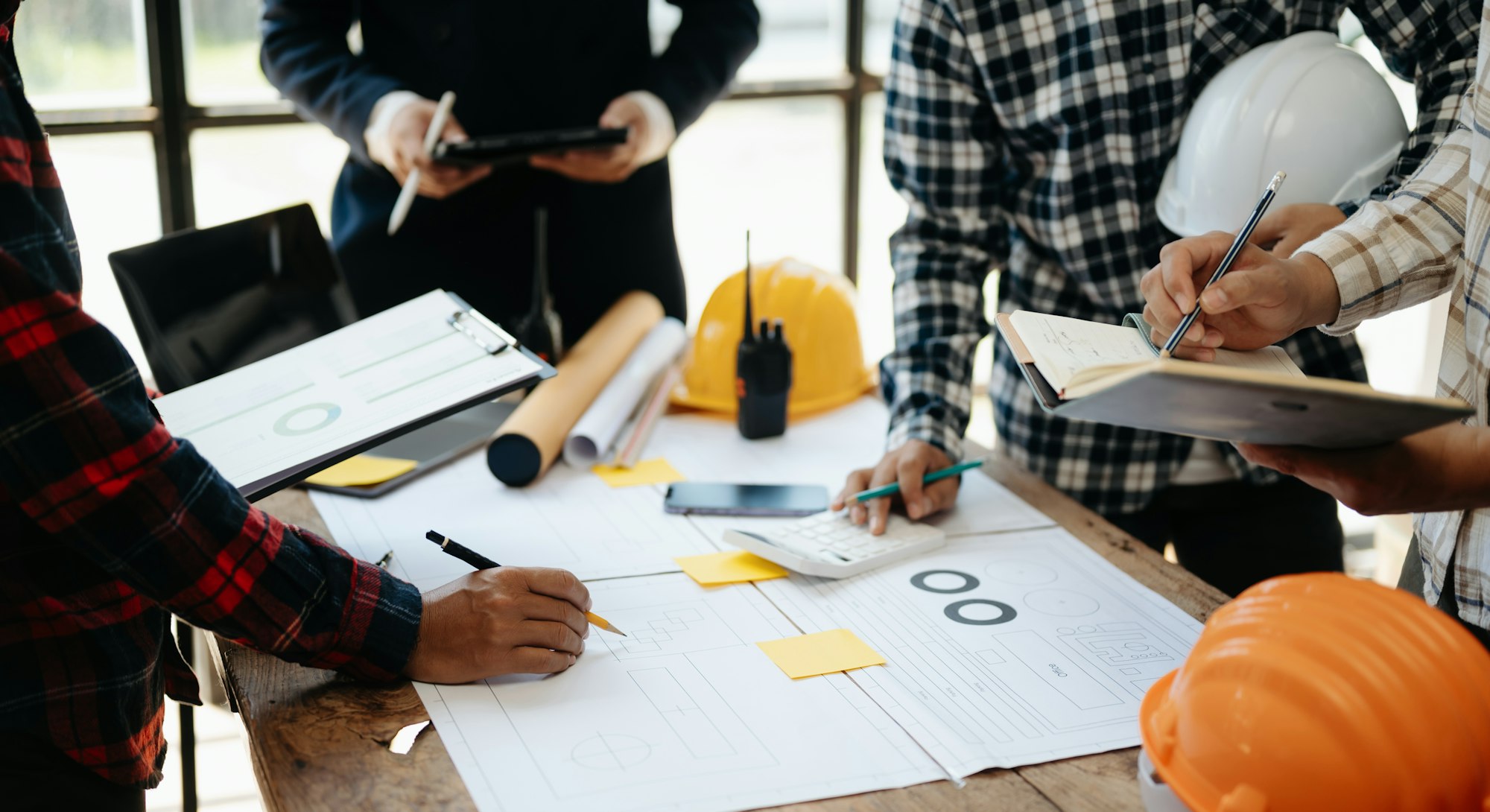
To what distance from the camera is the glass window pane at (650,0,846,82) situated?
371 cm

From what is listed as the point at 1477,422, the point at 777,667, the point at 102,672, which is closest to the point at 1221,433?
the point at 1477,422

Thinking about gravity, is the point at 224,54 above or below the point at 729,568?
above

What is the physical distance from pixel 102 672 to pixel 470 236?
1300mm

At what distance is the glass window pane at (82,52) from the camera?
296cm

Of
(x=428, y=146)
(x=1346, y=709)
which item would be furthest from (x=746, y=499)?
(x=1346, y=709)

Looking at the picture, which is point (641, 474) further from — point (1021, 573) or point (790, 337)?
point (1021, 573)

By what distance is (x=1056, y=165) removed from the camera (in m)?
1.62

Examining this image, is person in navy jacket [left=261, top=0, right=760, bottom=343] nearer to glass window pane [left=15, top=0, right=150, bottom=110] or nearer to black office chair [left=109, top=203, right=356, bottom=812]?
black office chair [left=109, top=203, right=356, bottom=812]

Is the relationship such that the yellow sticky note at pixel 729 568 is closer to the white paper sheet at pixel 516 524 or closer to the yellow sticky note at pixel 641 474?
the white paper sheet at pixel 516 524

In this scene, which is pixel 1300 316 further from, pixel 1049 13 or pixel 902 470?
pixel 1049 13

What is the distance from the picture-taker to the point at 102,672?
0.98 m

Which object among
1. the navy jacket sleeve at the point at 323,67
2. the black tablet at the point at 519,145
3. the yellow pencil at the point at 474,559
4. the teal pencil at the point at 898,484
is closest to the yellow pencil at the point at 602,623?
the yellow pencil at the point at 474,559

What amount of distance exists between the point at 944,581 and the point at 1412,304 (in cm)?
59

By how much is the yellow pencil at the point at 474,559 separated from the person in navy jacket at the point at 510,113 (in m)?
0.94
